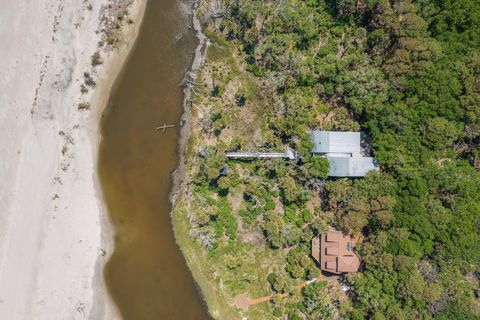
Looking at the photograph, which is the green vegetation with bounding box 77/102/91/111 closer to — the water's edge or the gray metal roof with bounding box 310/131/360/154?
the water's edge

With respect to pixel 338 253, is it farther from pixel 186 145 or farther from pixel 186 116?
pixel 186 116

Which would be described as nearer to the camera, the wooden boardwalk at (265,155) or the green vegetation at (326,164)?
the green vegetation at (326,164)

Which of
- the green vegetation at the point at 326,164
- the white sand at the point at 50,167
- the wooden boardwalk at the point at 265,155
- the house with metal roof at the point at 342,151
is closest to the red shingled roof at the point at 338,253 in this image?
the green vegetation at the point at 326,164

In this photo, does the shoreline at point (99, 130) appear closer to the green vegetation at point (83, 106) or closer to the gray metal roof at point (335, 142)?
the green vegetation at point (83, 106)

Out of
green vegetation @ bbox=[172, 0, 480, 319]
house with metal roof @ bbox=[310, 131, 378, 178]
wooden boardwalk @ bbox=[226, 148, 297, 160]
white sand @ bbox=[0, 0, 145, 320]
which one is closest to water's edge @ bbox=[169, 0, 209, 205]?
green vegetation @ bbox=[172, 0, 480, 319]

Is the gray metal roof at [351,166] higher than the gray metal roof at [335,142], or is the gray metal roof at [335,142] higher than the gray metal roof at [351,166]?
the gray metal roof at [335,142]

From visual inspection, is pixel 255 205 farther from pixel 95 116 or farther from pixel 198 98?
pixel 95 116

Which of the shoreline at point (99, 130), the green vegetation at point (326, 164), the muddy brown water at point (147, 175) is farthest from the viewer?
the muddy brown water at point (147, 175)

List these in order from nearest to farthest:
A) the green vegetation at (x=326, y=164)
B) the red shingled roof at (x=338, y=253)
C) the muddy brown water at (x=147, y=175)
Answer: the green vegetation at (x=326, y=164) < the red shingled roof at (x=338, y=253) < the muddy brown water at (x=147, y=175)
